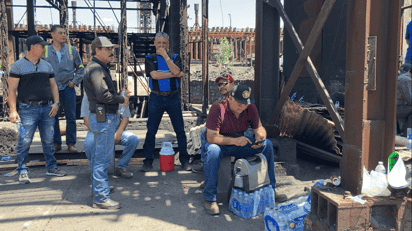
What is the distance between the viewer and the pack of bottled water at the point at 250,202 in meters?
3.83

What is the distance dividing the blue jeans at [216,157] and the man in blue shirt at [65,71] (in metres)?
3.12

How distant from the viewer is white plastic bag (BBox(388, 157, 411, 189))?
113 inches

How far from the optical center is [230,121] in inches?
164

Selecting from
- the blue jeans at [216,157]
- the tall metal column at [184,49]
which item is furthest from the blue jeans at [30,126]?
the tall metal column at [184,49]

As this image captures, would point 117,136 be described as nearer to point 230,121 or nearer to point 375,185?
point 230,121

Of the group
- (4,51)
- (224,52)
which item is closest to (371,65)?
(4,51)

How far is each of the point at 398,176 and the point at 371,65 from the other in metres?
1.00


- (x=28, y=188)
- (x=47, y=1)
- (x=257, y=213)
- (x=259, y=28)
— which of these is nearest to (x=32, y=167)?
(x=28, y=188)

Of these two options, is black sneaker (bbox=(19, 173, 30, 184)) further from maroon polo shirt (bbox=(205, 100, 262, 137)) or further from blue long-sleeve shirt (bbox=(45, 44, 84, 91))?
maroon polo shirt (bbox=(205, 100, 262, 137))

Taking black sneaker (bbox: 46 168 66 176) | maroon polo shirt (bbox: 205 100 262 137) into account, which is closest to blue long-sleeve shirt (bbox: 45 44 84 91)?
black sneaker (bbox: 46 168 66 176)

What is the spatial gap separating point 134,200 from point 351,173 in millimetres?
2668

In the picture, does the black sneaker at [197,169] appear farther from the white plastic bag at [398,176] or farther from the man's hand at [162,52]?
the white plastic bag at [398,176]

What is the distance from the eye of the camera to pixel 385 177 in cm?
302

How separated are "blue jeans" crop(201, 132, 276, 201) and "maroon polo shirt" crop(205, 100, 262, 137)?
19cm
